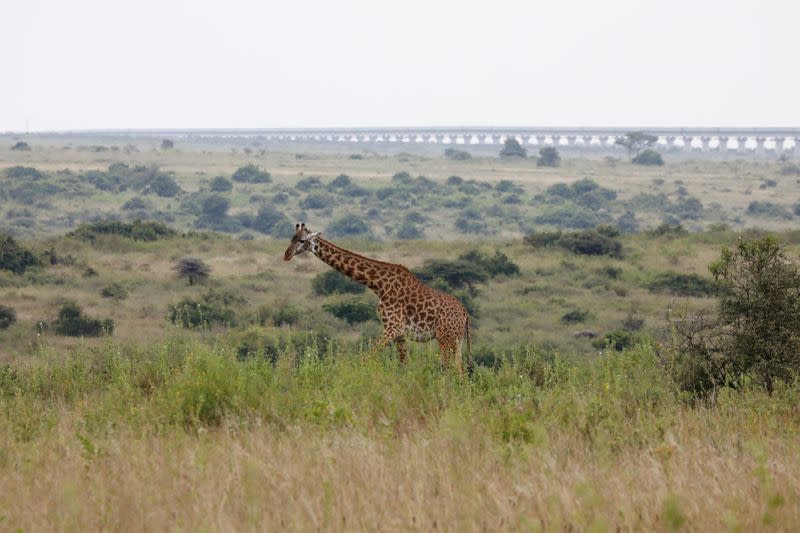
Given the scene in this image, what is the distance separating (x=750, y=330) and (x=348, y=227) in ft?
199

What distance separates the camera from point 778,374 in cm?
1122

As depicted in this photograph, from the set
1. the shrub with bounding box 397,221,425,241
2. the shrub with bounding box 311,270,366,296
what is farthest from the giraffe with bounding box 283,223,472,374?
the shrub with bounding box 397,221,425,241

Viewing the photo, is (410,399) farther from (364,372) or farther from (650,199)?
(650,199)

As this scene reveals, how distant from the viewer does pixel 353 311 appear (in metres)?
28.7

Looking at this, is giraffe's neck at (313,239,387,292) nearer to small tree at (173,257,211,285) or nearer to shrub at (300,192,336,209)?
small tree at (173,257,211,285)

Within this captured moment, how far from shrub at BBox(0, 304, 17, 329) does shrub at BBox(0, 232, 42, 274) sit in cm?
652

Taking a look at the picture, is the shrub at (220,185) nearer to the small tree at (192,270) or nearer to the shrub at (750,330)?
the small tree at (192,270)

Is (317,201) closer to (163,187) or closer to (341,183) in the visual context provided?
(341,183)

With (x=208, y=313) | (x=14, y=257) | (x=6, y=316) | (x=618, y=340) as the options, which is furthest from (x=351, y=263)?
(x=14, y=257)

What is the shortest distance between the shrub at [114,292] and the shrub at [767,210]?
52.9 m

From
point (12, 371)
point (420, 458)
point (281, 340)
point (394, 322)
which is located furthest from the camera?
point (281, 340)

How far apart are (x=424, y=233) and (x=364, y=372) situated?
60.9 metres

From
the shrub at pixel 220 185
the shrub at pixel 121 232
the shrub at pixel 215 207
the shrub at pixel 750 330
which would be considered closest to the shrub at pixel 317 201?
the shrub at pixel 215 207

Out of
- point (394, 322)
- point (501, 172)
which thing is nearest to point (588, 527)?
point (394, 322)
